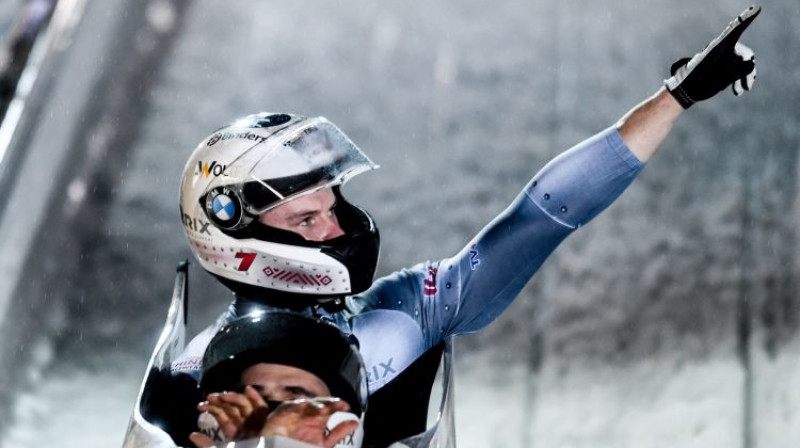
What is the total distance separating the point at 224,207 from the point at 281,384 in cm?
50

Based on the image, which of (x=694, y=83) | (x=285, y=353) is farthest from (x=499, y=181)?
(x=285, y=353)

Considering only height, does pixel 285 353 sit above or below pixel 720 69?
below

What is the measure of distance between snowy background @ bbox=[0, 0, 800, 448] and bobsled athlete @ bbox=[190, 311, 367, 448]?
207 cm

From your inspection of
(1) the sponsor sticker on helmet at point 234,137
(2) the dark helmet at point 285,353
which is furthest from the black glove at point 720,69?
(2) the dark helmet at point 285,353

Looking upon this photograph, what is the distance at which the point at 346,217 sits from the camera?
2.00m

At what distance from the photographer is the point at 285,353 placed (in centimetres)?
149

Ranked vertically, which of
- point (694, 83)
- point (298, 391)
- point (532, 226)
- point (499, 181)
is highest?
point (499, 181)

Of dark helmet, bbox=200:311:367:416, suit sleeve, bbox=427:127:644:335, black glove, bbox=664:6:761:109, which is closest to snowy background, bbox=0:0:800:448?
suit sleeve, bbox=427:127:644:335

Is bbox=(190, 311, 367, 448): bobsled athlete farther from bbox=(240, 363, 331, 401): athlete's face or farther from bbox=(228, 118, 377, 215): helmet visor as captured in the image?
bbox=(228, 118, 377, 215): helmet visor

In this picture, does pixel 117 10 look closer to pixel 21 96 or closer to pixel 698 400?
pixel 21 96

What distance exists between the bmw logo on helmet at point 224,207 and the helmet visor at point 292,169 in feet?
0.05

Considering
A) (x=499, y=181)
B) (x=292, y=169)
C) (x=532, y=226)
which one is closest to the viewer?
(x=292, y=169)

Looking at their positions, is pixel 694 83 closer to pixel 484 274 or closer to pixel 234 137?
pixel 484 274

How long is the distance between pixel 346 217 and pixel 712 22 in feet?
6.94
